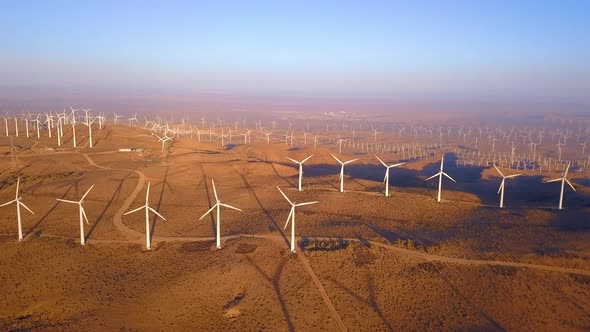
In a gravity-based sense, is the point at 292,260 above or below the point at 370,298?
above

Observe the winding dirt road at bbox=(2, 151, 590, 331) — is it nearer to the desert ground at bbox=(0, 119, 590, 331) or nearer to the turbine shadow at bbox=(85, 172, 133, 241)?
the desert ground at bbox=(0, 119, 590, 331)

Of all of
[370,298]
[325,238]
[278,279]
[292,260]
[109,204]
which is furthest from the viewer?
[109,204]

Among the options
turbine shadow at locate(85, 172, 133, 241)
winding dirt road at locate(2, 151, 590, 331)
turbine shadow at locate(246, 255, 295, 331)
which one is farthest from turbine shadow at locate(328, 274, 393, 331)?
turbine shadow at locate(85, 172, 133, 241)

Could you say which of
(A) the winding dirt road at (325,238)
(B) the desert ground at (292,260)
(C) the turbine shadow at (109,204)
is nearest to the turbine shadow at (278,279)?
(B) the desert ground at (292,260)

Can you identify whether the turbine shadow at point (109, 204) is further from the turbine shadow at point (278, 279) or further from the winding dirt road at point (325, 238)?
the turbine shadow at point (278, 279)

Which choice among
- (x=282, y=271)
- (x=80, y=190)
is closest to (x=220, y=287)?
(x=282, y=271)

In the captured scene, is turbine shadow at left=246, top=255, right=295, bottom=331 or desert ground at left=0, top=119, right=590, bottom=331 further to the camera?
desert ground at left=0, top=119, right=590, bottom=331

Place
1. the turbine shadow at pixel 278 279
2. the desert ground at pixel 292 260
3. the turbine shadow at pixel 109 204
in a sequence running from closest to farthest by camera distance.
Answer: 1. the turbine shadow at pixel 278 279
2. the desert ground at pixel 292 260
3. the turbine shadow at pixel 109 204

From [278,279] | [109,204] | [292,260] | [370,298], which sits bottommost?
[370,298]

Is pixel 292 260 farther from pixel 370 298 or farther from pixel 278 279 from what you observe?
pixel 370 298

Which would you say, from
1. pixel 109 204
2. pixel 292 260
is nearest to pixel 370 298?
pixel 292 260
